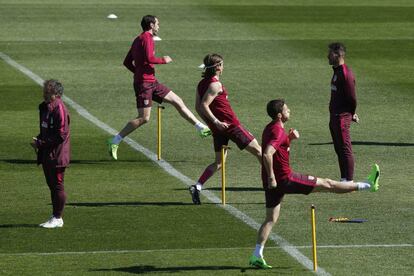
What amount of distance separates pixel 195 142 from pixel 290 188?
9360 mm

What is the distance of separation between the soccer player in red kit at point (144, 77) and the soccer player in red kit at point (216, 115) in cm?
319

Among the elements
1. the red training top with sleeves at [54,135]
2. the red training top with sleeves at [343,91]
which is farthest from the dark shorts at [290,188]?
the red training top with sleeves at [343,91]

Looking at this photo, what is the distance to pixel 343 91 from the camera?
21.0 meters

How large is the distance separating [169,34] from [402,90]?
38.6ft

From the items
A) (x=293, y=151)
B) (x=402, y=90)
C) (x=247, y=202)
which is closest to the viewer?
(x=247, y=202)

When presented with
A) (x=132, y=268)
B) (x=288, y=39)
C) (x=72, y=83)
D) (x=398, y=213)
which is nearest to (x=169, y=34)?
(x=288, y=39)

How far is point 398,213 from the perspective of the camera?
1939 cm

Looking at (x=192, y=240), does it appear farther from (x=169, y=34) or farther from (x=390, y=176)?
(x=169, y=34)

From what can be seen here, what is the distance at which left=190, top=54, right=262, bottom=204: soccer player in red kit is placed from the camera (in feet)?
65.5

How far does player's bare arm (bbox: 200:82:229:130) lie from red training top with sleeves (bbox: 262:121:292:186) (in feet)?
11.7

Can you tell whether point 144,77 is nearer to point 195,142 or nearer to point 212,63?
point 195,142

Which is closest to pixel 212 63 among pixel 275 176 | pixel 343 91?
pixel 343 91

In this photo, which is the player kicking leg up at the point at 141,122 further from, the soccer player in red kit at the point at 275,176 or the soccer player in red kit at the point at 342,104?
the soccer player in red kit at the point at 275,176

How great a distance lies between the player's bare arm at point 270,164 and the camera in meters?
16.1
